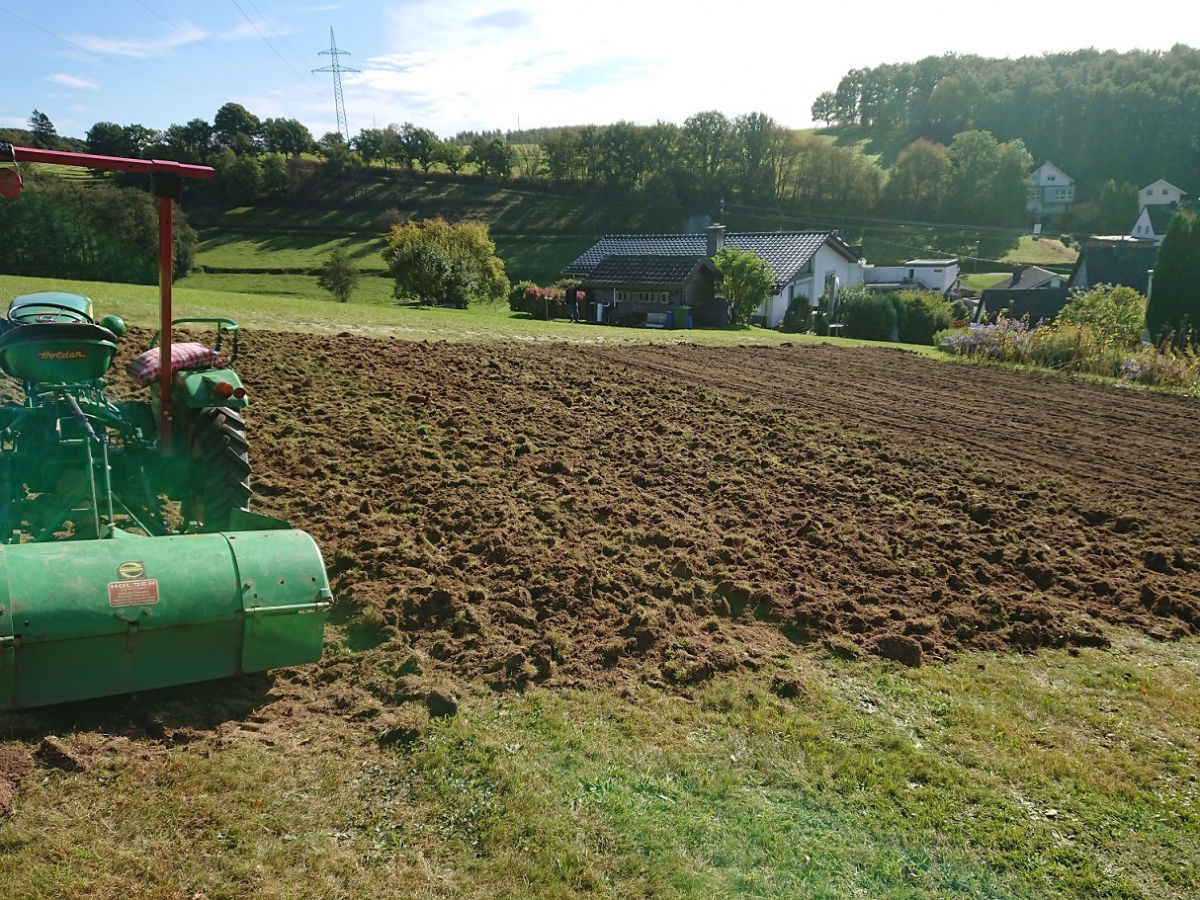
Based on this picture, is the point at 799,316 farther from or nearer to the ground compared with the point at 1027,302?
nearer to the ground

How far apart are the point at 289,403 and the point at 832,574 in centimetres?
565

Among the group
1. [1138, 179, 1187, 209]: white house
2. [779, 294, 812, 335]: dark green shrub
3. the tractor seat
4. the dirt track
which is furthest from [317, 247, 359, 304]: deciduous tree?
[1138, 179, 1187, 209]: white house

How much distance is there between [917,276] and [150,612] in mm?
61281

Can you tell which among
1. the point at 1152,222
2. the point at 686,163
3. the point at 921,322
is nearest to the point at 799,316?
the point at 921,322

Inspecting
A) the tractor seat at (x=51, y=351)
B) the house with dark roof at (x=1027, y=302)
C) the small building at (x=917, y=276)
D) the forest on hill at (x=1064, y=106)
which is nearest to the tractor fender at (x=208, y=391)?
the tractor seat at (x=51, y=351)

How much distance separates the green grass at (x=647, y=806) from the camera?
9.89 ft

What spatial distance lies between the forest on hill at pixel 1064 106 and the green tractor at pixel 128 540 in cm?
10881

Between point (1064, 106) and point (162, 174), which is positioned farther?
point (1064, 106)

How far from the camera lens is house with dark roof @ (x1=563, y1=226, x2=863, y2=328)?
3738 centimetres

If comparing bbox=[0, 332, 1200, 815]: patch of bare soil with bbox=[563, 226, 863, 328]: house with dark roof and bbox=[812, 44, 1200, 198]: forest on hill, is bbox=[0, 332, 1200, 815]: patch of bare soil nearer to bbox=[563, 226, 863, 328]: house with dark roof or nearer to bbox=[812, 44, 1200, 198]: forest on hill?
bbox=[563, 226, 863, 328]: house with dark roof

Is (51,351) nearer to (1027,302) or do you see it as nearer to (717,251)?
(717,251)

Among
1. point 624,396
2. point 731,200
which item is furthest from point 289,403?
point 731,200

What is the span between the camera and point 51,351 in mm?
4613

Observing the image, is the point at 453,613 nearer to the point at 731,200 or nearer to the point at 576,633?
the point at 576,633
